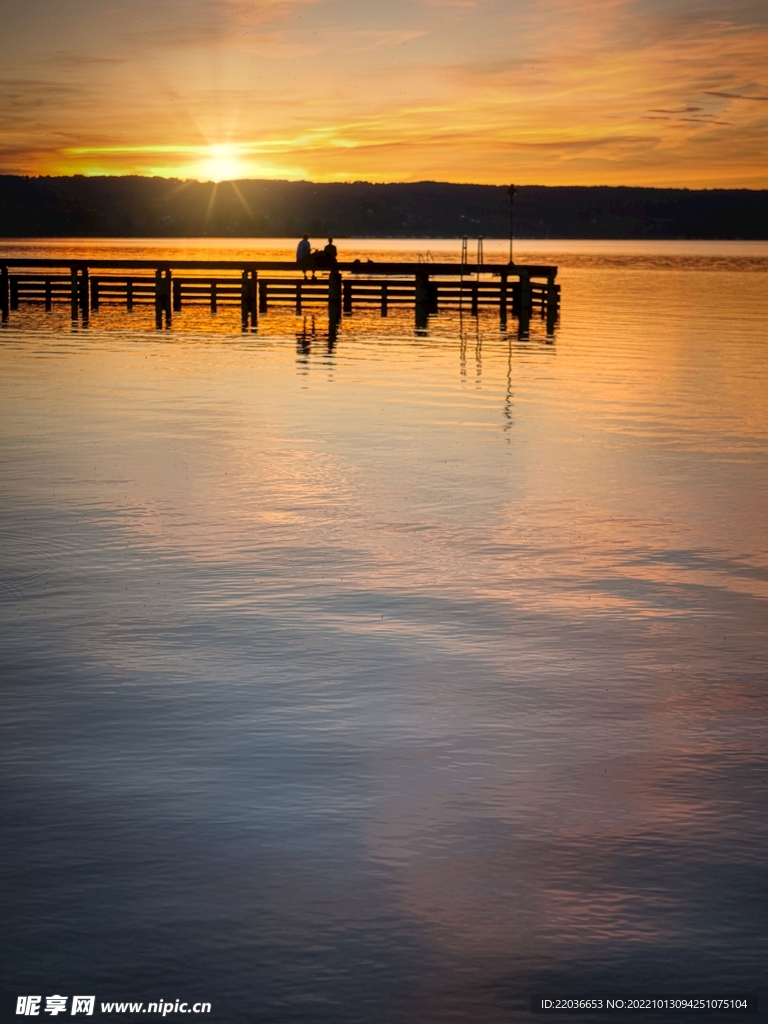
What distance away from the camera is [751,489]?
15148 mm

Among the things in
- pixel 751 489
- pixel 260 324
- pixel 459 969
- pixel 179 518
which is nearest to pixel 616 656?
pixel 459 969

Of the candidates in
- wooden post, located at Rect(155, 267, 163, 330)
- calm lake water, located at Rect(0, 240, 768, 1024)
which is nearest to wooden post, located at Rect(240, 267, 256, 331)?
wooden post, located at Rect(155, 267, 163, 330)

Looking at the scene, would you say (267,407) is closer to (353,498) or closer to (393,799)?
(353,498)

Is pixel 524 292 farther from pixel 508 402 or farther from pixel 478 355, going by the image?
pixel 508 402

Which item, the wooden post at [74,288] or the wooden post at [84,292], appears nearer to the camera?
the wooden post at [74,288]

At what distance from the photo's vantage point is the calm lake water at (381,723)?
A: 16.3 feet

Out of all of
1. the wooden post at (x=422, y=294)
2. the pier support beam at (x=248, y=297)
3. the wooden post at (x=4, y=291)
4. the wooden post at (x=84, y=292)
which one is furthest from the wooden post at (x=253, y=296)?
the wooden post at (x=4, y=291)

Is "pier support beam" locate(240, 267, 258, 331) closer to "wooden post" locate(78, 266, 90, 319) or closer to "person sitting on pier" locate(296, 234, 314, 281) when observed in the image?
"person sitting on pier" locate(296, 234, 314, 281)

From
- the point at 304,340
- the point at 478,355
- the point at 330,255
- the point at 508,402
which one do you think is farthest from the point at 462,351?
the point at 330,255

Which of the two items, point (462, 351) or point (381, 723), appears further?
point (462, 351)

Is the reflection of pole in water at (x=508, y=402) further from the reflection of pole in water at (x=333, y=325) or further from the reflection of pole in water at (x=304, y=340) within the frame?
the reflection of pole in water at (x=333, y=325)

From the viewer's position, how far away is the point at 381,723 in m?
7.45

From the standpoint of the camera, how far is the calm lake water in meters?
4.98

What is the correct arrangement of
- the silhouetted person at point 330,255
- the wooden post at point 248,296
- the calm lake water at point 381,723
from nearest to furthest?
the calm lake water at point 381,723
the wooden post at point 248,296
the silhouetted person at point 330,255
